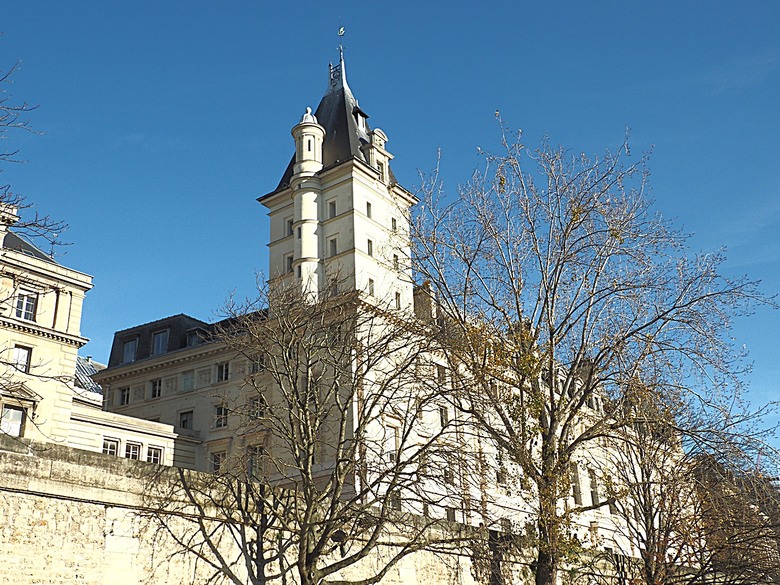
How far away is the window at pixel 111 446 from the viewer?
41.7 meters

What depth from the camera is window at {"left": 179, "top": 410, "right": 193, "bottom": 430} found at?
47.9 m

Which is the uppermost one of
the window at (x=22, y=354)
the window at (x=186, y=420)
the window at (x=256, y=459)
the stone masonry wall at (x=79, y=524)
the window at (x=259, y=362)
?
the window at (x=22, y=354)

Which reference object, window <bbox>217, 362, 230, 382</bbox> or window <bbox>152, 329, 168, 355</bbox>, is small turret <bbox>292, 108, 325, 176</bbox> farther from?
window <bbox>152, 329, 168, 355</bbox>

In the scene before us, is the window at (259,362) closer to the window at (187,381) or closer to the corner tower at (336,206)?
the window at (187,381)

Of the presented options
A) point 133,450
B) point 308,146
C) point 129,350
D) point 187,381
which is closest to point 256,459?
point 133,450

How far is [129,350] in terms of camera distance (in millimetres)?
53781

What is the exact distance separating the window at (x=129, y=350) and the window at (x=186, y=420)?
23.7 feet

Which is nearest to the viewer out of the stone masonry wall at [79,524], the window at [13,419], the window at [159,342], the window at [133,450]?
the stone masonry wall at [79,524]

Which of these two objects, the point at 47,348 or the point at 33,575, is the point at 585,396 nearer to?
the point at 33,575

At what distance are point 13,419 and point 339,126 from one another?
84.0ft

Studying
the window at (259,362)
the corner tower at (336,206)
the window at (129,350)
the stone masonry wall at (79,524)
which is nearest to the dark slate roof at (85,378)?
the window at (129,350)

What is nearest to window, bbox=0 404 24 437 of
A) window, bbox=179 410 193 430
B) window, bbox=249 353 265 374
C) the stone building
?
the stone building

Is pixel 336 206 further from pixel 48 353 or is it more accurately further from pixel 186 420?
pixel 48 353

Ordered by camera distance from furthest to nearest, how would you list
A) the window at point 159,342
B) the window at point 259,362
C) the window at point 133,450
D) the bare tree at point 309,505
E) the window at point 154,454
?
the window at point 159,342
the window at point 154,454
the window at point 133,450
the window at point 259,362
the bare tree at point 309,505
